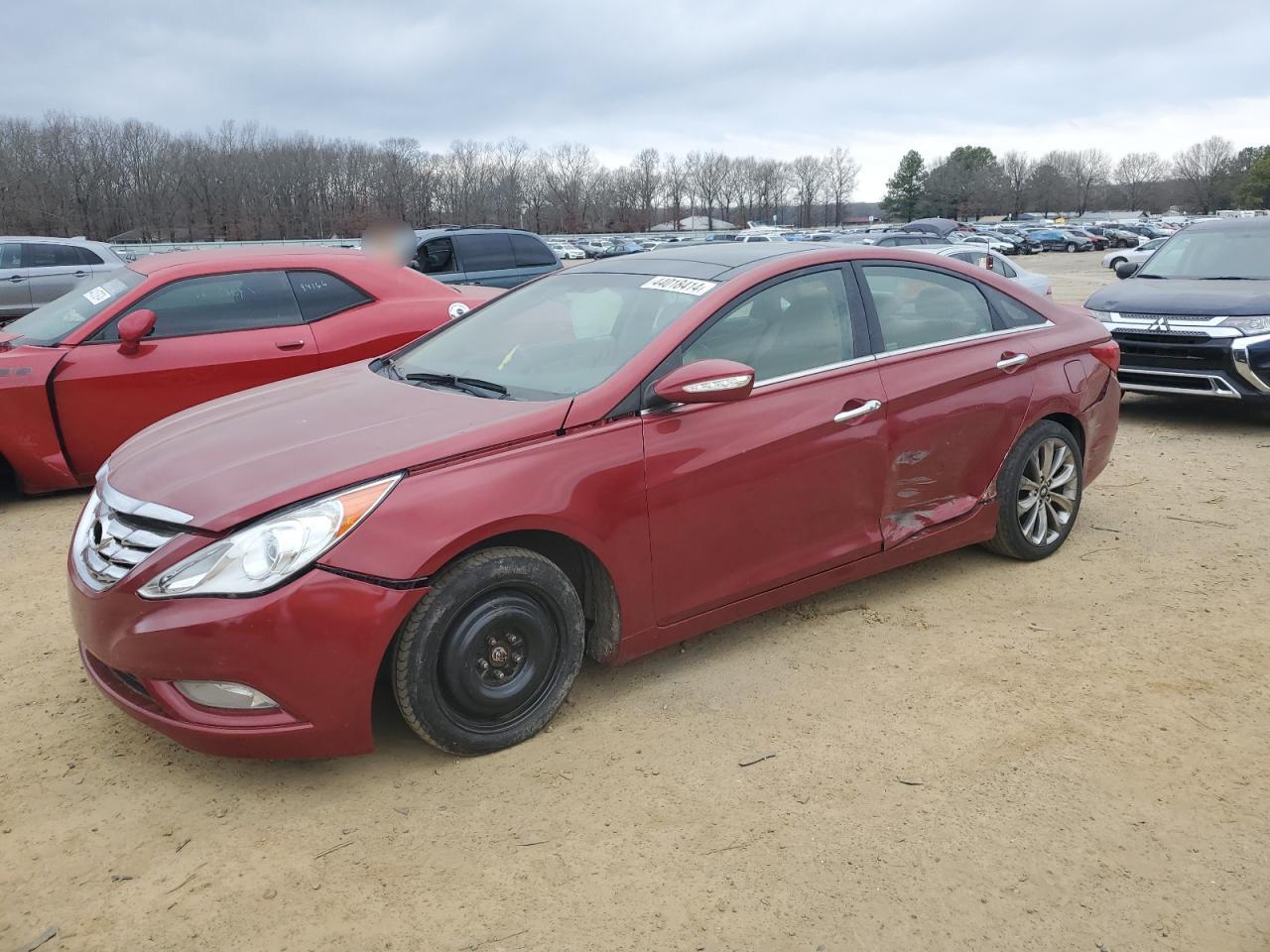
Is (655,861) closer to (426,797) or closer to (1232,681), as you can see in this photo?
(426,797)

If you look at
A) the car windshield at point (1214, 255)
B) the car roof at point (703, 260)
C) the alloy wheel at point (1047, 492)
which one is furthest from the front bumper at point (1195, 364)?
the car roof at point (703, 260)

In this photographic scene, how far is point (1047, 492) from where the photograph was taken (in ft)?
15.2

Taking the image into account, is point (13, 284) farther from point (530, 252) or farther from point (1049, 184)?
point (1049, 184)

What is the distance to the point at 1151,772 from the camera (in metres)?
2.96

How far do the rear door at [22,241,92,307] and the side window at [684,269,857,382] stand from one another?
1413 centimetres

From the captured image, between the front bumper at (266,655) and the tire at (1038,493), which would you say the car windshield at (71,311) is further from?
the tire at (1038,493)

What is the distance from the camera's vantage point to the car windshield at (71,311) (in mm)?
5973

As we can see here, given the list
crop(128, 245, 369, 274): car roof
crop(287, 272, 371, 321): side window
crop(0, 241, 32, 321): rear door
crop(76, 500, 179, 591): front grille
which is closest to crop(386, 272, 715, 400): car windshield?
crop(76, 500, 179, 591): front grille

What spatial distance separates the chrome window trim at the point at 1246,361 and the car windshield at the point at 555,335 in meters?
5.52

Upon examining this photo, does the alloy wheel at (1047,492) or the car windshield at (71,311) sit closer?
the alloy wheel at (1047,492)

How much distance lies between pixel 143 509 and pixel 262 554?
0.49m

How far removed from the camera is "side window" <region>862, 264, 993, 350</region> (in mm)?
4055

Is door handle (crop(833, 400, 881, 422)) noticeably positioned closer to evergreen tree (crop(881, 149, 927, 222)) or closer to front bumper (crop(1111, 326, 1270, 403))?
front bumper (crop(1111, 326, 1270, 403))

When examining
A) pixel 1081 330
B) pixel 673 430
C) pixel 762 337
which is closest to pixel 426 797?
pixel 673 430
